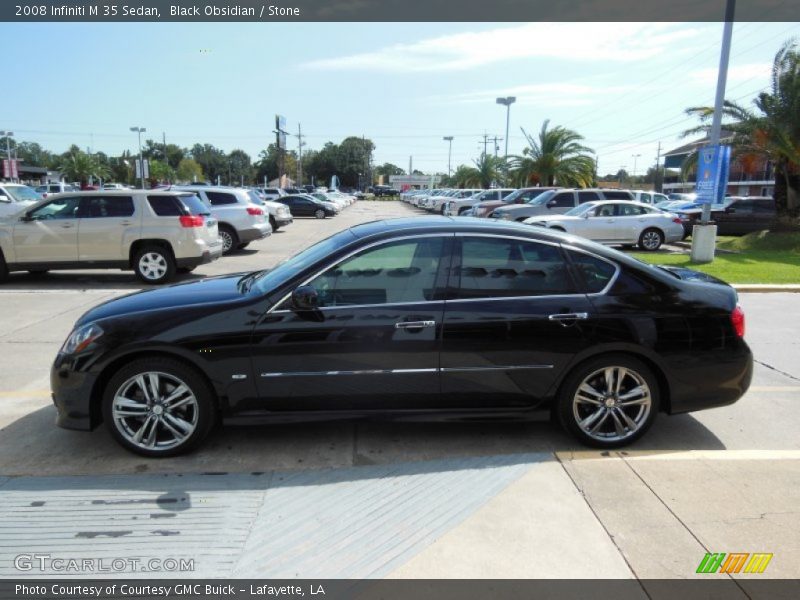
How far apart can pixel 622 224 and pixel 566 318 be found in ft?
46.4

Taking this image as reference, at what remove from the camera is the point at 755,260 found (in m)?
14.6

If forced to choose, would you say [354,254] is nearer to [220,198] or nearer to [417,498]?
[417,498]

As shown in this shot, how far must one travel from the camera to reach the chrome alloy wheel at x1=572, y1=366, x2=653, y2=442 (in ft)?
13.5

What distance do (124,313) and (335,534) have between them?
209 centimetres

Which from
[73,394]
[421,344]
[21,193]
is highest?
[21,193]

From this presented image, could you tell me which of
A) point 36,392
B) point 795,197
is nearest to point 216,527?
point 36,392

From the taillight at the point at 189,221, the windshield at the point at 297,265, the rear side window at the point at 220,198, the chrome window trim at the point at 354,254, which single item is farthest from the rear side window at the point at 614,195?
the chrome window trim at the point at 354,254

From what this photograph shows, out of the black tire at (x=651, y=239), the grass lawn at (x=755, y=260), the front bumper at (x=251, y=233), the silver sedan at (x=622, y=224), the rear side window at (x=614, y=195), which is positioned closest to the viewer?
the grass lawn at (x=755, y=260)

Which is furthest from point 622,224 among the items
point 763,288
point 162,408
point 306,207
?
point 306,207

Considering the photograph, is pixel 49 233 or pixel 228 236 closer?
pixel 49 233

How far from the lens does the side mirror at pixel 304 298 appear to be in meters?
3.85

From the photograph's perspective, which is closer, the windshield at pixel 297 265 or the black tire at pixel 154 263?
the windshield at pixel 297 265

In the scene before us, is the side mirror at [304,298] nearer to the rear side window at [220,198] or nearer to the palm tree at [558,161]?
the rear side window at [220,198]

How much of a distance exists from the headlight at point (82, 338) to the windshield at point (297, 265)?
108cm
